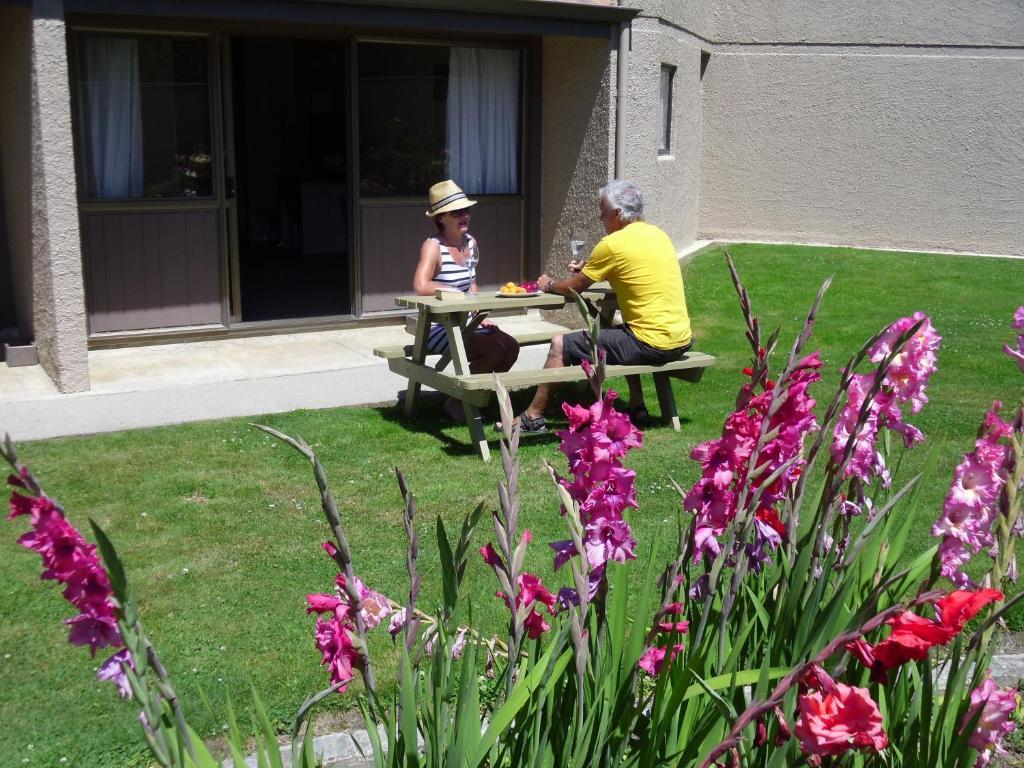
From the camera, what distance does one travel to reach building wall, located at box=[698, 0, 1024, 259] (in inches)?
594

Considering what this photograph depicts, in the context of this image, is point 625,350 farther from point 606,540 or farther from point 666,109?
point 666,109

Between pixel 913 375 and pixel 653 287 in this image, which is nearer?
Result: pixel 913 375

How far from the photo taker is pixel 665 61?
40.2 feet

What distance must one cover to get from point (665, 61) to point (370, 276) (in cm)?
423

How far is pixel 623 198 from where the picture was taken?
662cm

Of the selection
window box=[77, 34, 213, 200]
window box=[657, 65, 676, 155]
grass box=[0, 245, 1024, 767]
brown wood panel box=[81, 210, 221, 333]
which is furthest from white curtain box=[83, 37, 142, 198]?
window box=[657, 65, 676, 155]

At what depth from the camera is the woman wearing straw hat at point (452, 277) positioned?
709 cm

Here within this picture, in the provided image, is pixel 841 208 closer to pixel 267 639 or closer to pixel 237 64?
pixel 237 64

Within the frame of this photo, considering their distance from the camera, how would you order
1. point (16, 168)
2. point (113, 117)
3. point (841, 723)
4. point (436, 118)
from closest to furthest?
point (841, 723) < point (16, 168) < point (113, 117) < point (436, 118)

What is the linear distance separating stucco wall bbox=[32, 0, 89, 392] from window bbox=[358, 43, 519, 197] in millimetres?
3077

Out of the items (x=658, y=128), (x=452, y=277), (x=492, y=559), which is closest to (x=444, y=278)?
(x=452, y=277)

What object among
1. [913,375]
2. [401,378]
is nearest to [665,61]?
[401,378]

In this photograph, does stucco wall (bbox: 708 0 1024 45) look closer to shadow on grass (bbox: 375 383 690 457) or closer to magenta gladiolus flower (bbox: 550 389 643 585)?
shadow on grass (bbox: 375 383 690 457)

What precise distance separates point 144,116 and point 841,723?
27.8 ft
